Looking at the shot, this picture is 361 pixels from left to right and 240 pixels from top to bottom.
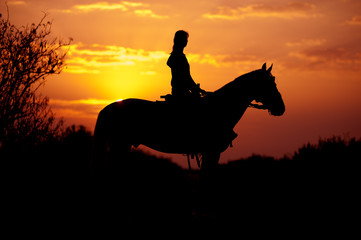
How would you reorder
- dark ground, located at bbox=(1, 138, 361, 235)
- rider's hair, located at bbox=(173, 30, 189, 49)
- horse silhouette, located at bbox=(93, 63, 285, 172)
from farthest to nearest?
horse silhouette, located at bbox=(93, 63, 285, 172)
rider's hair, located at bbox=(173, 30, 189, 49)
dark ground, located at bbox=(1, 138, 361, 235)

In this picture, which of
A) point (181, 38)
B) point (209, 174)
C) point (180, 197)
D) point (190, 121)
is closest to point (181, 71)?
point (181, 38)

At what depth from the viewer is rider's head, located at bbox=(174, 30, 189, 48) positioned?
9563 millimetres

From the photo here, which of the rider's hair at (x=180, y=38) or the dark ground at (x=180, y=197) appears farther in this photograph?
the rider's hair at (x=180, y=38)

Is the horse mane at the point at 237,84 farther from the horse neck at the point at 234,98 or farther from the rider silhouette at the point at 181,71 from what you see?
the rider silhouette at the point at 181,71

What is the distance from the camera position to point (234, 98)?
33.7ft

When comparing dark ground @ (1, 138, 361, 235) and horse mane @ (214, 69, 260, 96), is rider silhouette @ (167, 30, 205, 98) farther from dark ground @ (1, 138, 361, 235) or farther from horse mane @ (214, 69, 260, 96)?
dark ground @ (1, 138, 361, 235)

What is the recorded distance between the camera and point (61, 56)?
14562 millimetres

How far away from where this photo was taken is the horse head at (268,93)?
10195 millimetres

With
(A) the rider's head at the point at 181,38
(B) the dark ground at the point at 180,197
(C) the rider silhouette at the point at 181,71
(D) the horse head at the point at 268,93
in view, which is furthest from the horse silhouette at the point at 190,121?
(A) the rider's head at the point at 181,38

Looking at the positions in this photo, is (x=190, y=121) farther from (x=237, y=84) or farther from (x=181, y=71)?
(x=237, y=84)

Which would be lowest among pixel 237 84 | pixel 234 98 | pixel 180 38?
pixel 234 98

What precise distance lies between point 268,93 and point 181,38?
2.62 m

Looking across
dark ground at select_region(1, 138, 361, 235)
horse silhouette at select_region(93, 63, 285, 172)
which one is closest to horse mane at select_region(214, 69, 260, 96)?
horse silhouette at select_region(93, 63, 285, 172)

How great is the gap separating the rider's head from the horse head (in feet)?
6.67
